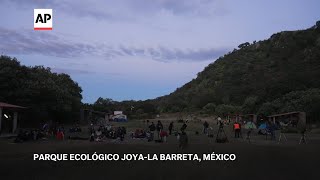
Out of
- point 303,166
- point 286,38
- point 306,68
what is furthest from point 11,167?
point 286,38

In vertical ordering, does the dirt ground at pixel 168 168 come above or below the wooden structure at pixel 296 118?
below

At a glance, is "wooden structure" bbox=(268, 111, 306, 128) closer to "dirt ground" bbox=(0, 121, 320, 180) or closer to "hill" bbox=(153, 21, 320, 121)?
"hill" bbox=(153, 21, 320, 121)

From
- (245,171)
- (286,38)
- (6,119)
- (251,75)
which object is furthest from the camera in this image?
(286,38)

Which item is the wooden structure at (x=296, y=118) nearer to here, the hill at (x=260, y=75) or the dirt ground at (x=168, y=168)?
Result: the hill at (x=260, y=75)

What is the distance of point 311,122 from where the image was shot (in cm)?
4125

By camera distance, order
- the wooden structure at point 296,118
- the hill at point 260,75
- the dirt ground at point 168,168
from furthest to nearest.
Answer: the hill at point 260,75
the wooden structure at point 296,118
the dirt ground at point 168,168

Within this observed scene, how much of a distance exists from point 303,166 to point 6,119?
28322 millimetres

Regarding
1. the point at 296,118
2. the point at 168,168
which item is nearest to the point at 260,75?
the point at 296,118

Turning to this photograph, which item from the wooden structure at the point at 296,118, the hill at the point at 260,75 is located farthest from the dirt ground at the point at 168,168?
the hill at the point at 260,75

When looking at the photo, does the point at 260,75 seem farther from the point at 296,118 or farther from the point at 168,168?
the point at 168,168

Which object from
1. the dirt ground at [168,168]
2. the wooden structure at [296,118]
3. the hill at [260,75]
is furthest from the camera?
the hill at [260,75]

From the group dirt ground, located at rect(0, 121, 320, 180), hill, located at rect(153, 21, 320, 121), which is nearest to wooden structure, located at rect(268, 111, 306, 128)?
hill, located at rect(153, 21, 320, 121)

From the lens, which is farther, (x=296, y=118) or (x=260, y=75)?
(x=260, y=75)

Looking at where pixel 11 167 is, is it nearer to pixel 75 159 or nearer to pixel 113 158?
pixel 75 159
